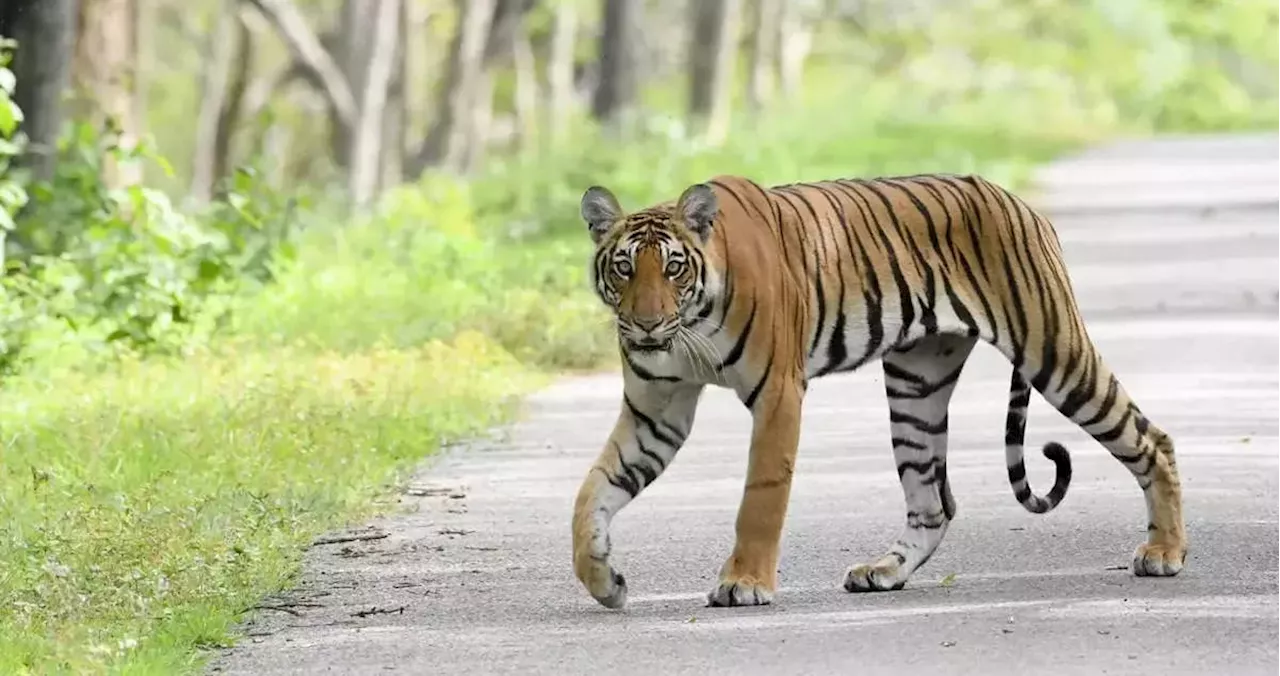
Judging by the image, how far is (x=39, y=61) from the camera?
1612cm

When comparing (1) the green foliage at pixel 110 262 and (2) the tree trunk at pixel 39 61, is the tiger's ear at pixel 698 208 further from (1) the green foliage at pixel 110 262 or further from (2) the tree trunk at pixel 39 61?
(2) the tree trunk at pixel 39 61

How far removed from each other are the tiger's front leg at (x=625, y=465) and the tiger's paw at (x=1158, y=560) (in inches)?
58.8

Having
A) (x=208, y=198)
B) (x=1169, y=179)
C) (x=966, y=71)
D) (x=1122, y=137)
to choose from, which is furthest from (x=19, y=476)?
(x=966, y=71)

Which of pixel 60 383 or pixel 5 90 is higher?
pixel 5 90

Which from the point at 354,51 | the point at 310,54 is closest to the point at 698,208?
the point at 310,54

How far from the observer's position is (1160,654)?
7.05m

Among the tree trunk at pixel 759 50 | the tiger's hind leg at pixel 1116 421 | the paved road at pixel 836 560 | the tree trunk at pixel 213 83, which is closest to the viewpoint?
the paved road at pixel 836 560

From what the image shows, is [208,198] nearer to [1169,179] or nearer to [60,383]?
[1169,179]

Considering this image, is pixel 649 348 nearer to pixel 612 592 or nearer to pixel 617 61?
pixel 612 592

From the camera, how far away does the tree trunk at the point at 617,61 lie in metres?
35.3

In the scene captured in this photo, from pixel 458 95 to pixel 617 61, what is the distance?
2.32 metres

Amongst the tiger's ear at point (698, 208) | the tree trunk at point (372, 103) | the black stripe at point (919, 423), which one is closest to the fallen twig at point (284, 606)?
the tiger's ear at point (698, 208)

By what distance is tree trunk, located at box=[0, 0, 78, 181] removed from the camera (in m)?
16.1

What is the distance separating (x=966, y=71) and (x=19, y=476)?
59.1m
